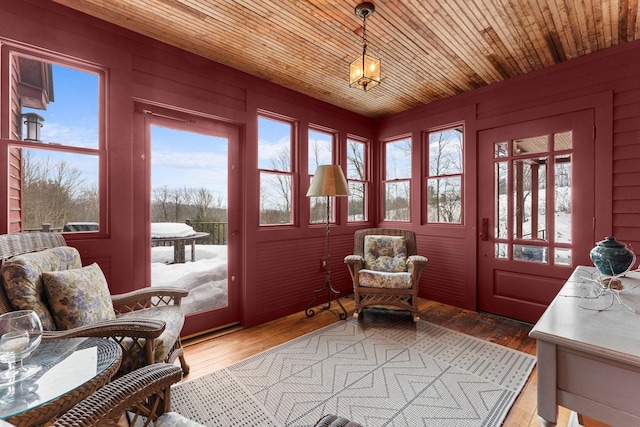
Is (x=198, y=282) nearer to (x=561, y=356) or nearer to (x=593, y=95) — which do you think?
(x=561, y=356)

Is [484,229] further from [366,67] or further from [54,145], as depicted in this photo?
[54,145]

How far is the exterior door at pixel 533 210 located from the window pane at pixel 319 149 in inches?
75.4

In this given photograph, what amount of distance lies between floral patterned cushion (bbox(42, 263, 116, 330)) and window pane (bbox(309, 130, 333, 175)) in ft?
8.57

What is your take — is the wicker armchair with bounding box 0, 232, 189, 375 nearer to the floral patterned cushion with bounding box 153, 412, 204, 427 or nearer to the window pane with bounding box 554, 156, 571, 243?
the floral patterned cushion with bounding box 153, 412, 204, 427

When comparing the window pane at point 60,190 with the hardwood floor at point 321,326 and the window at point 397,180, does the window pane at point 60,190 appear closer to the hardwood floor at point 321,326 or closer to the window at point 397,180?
the hardwood floor at point 321,326

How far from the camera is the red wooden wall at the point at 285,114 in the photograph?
2.28 m


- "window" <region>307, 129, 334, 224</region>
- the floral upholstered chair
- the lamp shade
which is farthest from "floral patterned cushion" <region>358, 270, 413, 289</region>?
"window" <region>307, 129, 334, 224</region>

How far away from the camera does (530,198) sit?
3162 millimetres

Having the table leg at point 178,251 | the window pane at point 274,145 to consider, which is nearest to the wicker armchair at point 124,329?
the table leg at point 178,251

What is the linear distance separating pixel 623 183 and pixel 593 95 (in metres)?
0.86

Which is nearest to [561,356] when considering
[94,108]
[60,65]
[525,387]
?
[525,387]

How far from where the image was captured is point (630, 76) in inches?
100

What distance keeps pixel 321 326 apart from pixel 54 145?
9.14 feet

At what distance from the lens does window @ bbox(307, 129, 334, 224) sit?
3.87 m
